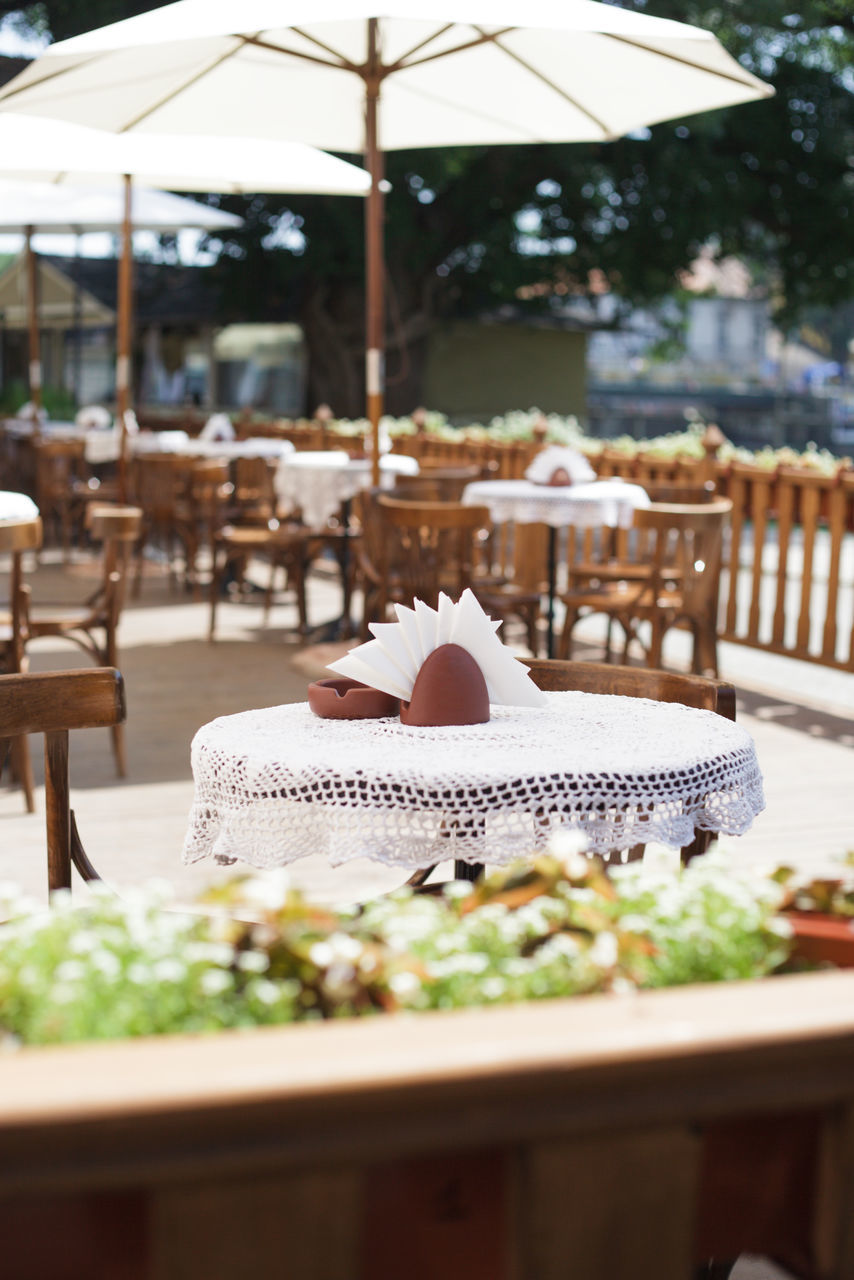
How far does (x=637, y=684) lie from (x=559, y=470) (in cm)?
463

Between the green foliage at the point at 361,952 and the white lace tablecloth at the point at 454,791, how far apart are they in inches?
28.3

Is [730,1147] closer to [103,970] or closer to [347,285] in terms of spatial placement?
[103,970]

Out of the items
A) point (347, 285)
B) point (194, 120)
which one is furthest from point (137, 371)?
point (194, 120)

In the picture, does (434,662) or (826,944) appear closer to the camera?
(826,944)

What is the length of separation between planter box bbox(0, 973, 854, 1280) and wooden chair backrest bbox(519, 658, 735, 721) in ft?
5.17

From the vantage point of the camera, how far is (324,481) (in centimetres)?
820

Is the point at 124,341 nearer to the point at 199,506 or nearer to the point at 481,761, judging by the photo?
the point at 199,506

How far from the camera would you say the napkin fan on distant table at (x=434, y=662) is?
7.70ft

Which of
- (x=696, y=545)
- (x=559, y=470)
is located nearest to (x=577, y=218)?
(x=559, y=470)

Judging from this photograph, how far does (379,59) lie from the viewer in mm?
6406

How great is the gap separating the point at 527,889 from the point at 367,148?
226 inches

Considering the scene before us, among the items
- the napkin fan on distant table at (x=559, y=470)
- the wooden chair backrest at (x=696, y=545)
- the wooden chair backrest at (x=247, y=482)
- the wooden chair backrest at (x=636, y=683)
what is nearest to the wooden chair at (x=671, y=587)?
the wooden chair backrest at (x=696, y=545)

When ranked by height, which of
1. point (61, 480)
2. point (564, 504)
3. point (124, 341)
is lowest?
point (61, 480)

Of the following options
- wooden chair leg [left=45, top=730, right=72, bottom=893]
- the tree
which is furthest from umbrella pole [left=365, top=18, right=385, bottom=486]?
the tree
